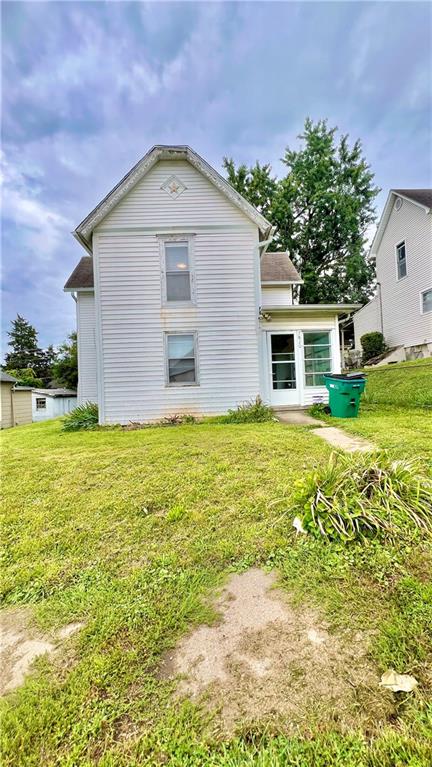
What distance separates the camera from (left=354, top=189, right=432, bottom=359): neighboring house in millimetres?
14805

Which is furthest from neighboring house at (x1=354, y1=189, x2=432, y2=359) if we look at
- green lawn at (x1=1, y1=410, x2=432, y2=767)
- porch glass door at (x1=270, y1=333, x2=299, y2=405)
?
green lawn at (x1=1, y1=410, x2=432, y2=767)

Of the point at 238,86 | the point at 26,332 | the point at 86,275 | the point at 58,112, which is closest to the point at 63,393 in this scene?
the point at 86,275

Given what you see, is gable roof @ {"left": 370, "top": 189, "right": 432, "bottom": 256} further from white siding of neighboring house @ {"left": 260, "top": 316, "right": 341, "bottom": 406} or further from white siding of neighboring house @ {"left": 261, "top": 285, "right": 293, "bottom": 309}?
white siding of neighboring house @ {"left": 260, "top": 316, "right": 341, "bottom": 406}

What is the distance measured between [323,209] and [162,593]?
28690 millimetres

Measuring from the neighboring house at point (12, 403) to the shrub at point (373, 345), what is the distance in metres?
21.9

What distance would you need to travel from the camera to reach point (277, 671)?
1470mm

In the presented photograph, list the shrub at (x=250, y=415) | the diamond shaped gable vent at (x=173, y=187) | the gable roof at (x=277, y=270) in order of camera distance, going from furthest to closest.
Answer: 1. the gable roof at (x=277, y=270)
2. the diamond shaped gable vent at (x=173, y=187)
3. the shrub at (x=250, y=415)

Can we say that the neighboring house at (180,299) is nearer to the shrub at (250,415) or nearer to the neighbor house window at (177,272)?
the neighbor house window at (177,272)

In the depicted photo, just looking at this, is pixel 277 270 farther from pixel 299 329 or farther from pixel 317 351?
pixel 317 351

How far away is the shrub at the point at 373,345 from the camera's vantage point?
18.1 meters

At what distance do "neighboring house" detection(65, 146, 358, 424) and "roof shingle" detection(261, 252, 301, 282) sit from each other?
3.31 meters

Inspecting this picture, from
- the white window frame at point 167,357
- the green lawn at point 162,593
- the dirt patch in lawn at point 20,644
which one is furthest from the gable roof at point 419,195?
the dirt patch in lawn at point 20,644

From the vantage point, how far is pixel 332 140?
24062mm

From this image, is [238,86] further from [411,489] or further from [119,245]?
[411,489]
